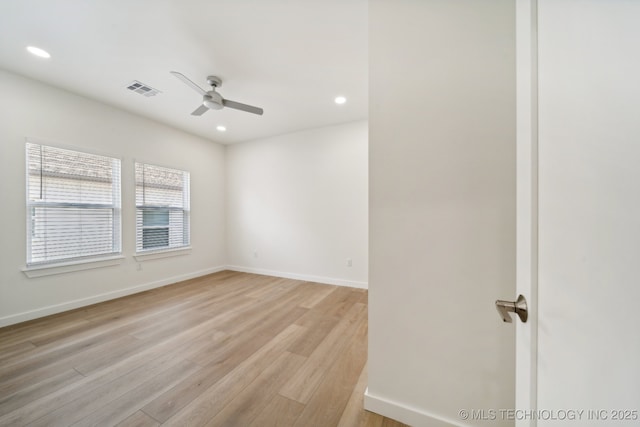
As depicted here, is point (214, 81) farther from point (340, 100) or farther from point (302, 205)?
point (302, 205)

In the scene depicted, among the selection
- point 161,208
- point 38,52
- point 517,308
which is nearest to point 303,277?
point 161,208

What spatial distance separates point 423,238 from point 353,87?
7.25 ft

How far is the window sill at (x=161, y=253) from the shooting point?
3.35 m

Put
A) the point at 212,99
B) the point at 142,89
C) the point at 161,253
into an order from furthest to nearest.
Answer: the point at 161,253, the point at 142,89, the point at 212,99

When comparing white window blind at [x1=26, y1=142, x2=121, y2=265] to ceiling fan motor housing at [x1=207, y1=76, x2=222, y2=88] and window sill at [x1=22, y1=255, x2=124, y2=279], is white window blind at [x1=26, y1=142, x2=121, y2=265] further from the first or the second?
ceiling fan motor housing at [x1=207, y1=76, x2=222, y2=88]

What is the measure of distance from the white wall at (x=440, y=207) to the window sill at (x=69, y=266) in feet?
12.1

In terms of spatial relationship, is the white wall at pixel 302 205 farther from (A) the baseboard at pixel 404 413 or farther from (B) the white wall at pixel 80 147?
(A) the baseboard at pixel 404 413

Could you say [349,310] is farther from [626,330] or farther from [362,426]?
[626,330]

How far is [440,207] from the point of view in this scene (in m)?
1.11

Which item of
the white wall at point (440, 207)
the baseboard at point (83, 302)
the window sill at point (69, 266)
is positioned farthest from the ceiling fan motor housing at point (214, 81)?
the baseboard at point (83, 302)

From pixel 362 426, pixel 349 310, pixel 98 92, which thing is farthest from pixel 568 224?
pixel 98 92

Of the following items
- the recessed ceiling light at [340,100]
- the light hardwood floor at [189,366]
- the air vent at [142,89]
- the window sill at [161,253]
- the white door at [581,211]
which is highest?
the air vent at [142,89]

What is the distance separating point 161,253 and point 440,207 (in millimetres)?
4212

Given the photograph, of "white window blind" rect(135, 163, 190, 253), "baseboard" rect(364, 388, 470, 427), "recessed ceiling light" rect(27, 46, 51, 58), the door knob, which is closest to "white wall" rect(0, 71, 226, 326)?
"white window blind" rect(135, 163, 190, 253)
